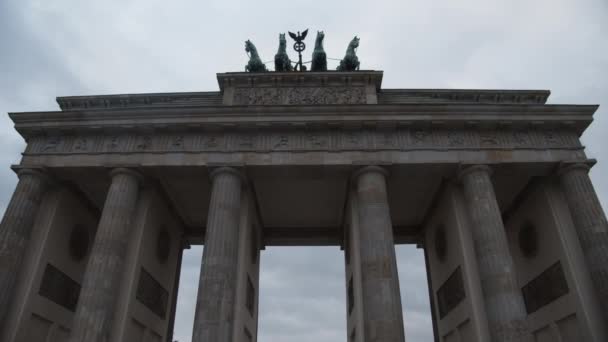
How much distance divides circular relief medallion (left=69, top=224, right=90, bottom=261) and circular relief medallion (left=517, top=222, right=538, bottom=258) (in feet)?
75.8

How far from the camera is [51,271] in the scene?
17.8 meters

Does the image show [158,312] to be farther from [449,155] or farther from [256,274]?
[449,155]

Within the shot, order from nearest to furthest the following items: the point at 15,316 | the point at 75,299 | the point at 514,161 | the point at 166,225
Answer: the point at 15,316 → the point at 514,161 → the point at 75,299 → the point at 166,225

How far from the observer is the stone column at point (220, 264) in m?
14.4

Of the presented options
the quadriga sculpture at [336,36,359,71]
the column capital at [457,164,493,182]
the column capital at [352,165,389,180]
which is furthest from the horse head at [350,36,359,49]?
the column capital at [457,164,493,182]

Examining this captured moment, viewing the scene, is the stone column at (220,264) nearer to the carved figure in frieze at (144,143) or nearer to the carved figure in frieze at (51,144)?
the carved figure in frieze at (144,143)

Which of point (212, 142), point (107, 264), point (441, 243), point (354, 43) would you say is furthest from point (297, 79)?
point (107, 264)

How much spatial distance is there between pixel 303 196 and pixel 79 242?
12064 millimetres

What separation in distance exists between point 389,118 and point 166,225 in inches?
533

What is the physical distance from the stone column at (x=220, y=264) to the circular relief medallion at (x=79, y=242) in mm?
8316

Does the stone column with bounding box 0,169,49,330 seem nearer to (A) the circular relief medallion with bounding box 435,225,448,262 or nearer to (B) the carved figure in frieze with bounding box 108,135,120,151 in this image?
(B) the carved figure in frieze with bounding box 108,135,120,151

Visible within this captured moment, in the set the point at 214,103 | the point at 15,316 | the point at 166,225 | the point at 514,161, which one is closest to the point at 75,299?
the point at 15,316

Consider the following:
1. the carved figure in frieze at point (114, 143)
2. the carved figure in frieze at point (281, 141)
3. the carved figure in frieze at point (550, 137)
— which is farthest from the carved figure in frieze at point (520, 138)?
the carved figure in frieze at point (114, 143)

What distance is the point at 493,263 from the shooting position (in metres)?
15.4
